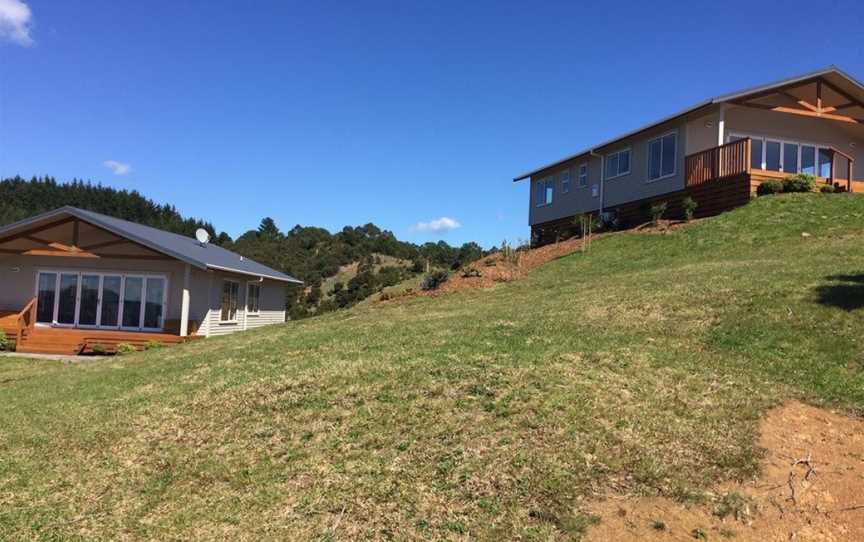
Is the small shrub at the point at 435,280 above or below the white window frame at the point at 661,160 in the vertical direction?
below

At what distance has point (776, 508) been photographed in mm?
4379

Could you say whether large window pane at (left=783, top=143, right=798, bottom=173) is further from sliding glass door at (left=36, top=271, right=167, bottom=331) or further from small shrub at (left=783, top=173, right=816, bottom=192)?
sliding glass door at (left=36, top=271, right=167, bottom=331)

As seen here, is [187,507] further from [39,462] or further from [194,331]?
[194,331]

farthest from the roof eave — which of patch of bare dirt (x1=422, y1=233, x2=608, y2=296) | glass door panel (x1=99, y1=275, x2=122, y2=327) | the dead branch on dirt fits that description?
the dead branch on dirt

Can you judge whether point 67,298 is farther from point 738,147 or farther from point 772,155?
point 772,155

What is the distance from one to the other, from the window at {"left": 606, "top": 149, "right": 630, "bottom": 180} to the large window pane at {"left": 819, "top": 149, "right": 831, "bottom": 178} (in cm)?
668

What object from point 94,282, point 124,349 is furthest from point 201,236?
point 124,349

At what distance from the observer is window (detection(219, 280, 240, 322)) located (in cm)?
2200

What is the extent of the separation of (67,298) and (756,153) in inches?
921

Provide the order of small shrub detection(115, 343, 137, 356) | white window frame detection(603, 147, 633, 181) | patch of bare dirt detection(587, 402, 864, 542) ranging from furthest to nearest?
white window frame detection(603, 147, 633, 181)
small shrub detection(115, 343, 137, 356)
patch of bare dirt detection(587, 402, 864, 542)

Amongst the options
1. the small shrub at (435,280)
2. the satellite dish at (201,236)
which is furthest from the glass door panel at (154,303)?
the small shrub at (435,280)

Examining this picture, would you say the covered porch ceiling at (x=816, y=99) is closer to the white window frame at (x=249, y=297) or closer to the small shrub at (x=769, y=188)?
the small shrub at (x=769, y=188)

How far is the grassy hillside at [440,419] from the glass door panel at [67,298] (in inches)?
407

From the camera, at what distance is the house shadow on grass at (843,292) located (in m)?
8.80
